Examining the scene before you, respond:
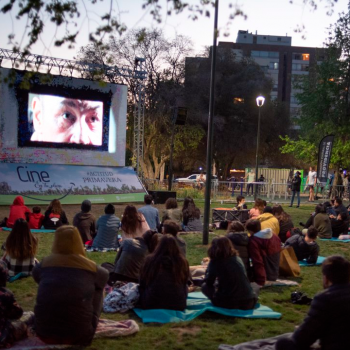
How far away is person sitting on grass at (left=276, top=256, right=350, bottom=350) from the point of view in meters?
3.71

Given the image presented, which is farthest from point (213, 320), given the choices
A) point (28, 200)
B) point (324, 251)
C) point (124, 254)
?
point (28, 200)

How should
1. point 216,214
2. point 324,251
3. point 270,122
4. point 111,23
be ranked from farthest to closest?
point 270,122 < point 216,214 < point 324,251 < point 111,23

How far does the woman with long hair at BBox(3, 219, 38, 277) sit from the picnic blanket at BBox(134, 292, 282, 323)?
1984 mm

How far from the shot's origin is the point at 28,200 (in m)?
19.9

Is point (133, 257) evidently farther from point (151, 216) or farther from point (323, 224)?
point (323, 224)

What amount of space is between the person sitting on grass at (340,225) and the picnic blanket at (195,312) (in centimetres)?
796

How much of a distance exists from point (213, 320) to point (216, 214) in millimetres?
9244

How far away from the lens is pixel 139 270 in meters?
6.59

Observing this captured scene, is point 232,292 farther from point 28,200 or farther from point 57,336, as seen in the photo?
point 28,200

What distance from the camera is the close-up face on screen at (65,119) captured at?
68.7 ft

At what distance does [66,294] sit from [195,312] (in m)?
1.90

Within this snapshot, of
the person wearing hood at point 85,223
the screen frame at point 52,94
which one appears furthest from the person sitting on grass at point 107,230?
the screen frame at point 52,94

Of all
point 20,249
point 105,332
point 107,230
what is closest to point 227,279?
point 105,332

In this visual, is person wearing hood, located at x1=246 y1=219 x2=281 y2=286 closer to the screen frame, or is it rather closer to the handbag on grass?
the handbag on grass
